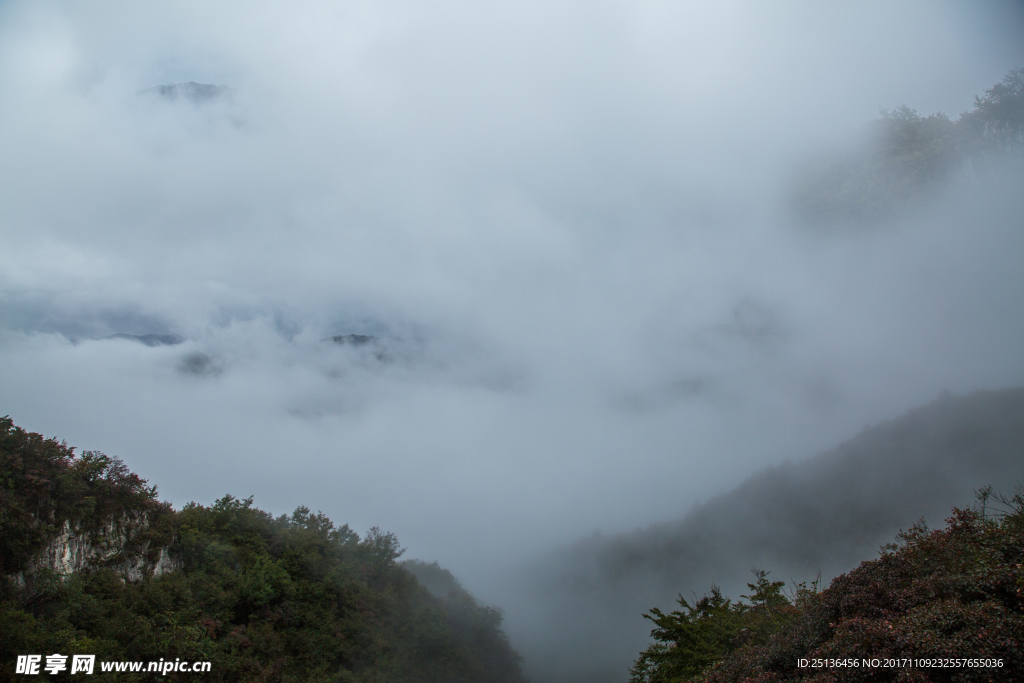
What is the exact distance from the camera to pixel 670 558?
349 ft

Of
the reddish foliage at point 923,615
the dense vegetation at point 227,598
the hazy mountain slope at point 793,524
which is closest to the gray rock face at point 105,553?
the dense vegetation at point 227,598

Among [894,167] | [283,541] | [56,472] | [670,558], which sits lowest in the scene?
[670,558]

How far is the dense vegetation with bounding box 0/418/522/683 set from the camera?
754 inches

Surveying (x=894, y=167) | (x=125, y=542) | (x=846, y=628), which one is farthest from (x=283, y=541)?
(x=894, y=167)

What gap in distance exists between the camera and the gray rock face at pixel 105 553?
20.3 metres

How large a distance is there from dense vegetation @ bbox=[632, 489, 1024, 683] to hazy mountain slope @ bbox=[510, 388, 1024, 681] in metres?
55.4

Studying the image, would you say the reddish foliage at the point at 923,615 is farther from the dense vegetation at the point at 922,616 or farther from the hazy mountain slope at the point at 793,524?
Result: the hazy mountain slope at the point at 793,524

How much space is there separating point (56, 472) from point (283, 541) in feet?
64.7

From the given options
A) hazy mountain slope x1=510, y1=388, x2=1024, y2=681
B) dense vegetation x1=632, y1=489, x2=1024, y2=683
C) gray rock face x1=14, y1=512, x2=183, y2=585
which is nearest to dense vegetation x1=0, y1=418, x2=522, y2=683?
gray rock face x1=14, y1=512, x2=183, y2=585

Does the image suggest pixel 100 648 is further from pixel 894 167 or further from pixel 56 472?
pixel 894 167

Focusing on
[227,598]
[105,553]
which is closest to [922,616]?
[105,553]

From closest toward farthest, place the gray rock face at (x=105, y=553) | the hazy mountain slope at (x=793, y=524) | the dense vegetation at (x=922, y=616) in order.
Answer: the dense vegetation at (x=922, y=616)
the gray rock face at (x=105, y=553)
the hazy mountain slope at (x=793, y=524)

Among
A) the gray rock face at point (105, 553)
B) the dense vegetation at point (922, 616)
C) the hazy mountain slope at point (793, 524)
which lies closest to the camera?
the dense vegetation at point (922, 616)

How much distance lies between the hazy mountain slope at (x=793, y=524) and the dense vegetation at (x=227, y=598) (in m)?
45.4
